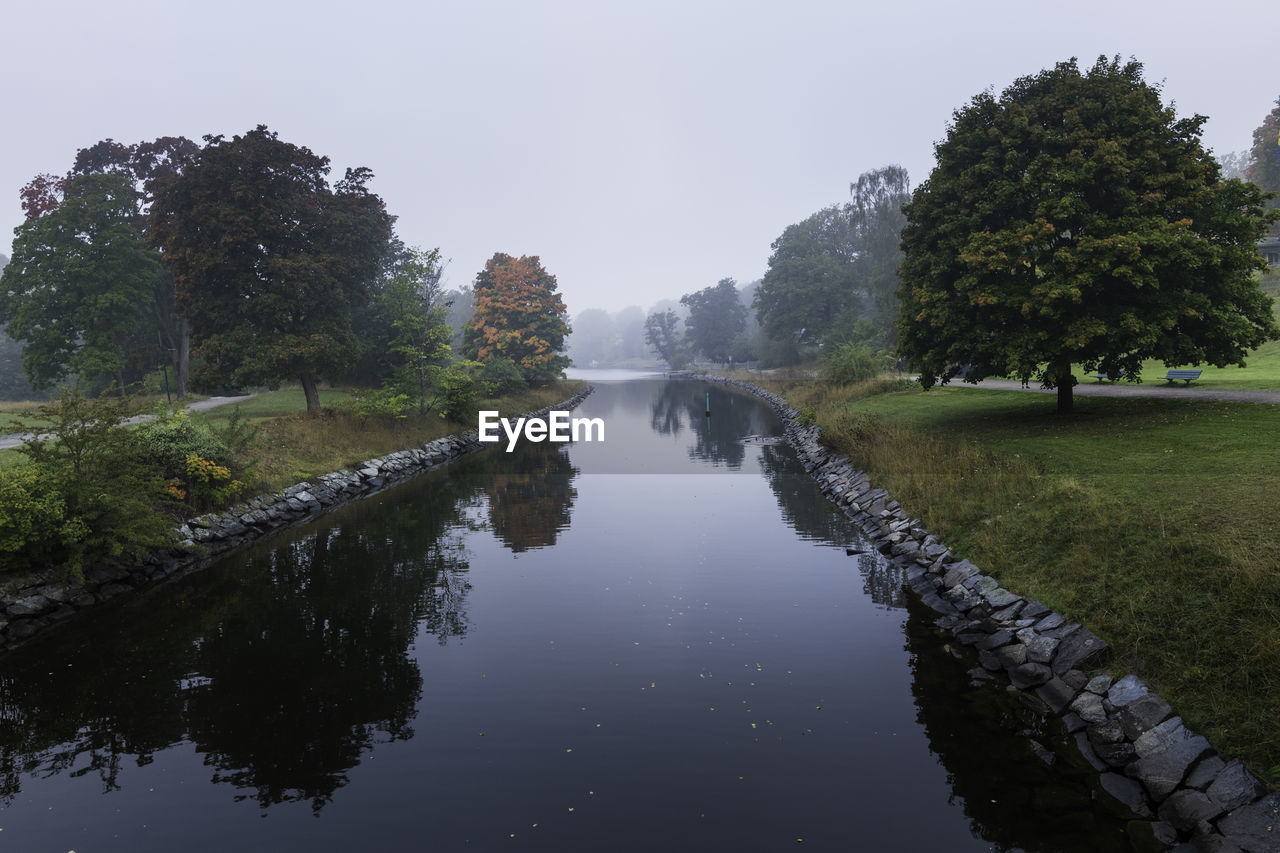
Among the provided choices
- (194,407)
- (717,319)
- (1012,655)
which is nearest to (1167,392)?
(1012,655)

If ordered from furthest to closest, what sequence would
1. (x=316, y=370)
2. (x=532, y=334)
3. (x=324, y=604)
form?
(x=532, y=334), (x=316, y=370), (x=324, y=604)

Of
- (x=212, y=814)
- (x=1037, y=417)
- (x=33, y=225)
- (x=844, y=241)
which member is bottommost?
(x=212, y=814)

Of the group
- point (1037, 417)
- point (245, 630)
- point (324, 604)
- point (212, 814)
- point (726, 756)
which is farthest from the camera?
point (1037, 417)

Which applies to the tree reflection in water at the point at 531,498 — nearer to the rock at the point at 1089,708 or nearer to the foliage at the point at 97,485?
the foliage at the point at 97,485

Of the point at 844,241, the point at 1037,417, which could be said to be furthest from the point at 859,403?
the point at 844,241

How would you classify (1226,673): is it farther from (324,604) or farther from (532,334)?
(532,334)

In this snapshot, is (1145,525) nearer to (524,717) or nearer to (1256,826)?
(1256,826)

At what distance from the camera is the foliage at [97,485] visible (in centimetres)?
1584

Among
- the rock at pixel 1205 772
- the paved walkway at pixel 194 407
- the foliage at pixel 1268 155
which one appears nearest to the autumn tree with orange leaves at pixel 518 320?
the paved walkway at pixel 194 407

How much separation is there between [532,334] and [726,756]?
6323 centimetres

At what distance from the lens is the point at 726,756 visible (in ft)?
31.2

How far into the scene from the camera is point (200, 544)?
Result: 19.9 m

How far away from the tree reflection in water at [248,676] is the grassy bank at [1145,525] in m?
10.6

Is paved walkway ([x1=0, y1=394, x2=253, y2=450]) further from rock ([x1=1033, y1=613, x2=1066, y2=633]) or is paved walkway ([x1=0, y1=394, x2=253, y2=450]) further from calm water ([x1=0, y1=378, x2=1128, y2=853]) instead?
rock ([x1=1033, y1=613, x2=1066, y2=633])
